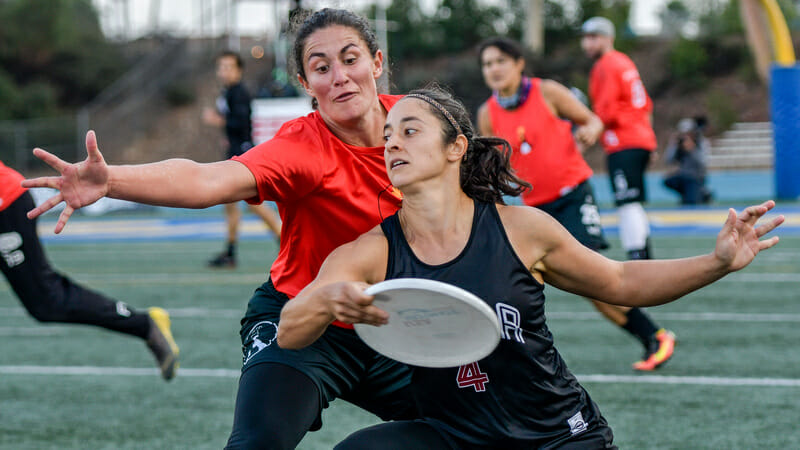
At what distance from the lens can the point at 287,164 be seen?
3029mm

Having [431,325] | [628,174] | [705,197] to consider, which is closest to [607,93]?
[628,174]

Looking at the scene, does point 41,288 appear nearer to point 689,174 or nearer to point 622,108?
point 622,108

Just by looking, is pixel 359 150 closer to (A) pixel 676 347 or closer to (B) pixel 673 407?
(B) pixel 673 407

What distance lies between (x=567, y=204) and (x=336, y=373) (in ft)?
10.7

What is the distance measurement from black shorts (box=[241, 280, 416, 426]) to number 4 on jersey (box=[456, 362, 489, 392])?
1.42 ft

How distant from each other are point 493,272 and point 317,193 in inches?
28.0

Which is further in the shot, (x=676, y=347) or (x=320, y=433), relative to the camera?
(x=676, y=347)

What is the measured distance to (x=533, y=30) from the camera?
31062mm

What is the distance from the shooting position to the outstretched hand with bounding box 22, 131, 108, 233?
2.55 m

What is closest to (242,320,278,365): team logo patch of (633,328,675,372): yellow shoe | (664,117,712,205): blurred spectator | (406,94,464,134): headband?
(406,94,464,134): headband

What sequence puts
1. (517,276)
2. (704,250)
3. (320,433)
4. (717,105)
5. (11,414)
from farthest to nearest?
(717,105) → (704,250) → (11,414) → (320,433) → (517,276)

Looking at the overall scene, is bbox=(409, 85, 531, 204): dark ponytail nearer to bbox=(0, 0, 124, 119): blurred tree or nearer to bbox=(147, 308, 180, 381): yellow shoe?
bbox=(147, 308, 180, 381): yellow shoe

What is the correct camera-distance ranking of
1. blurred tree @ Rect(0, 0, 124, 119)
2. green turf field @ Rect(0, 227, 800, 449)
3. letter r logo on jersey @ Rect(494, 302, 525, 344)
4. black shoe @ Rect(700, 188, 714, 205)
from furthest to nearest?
1. blurred tree @ Rect(0, 0, 124, 119)
2. black shoe @ Rect(700, 188, 714, 205)
3. green turf field @ Rect(0, 227, 800, 449)
4. letter r logo on jersey @ Rect(494, 302, 525, 344)

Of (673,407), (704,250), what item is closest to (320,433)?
(673,407)
